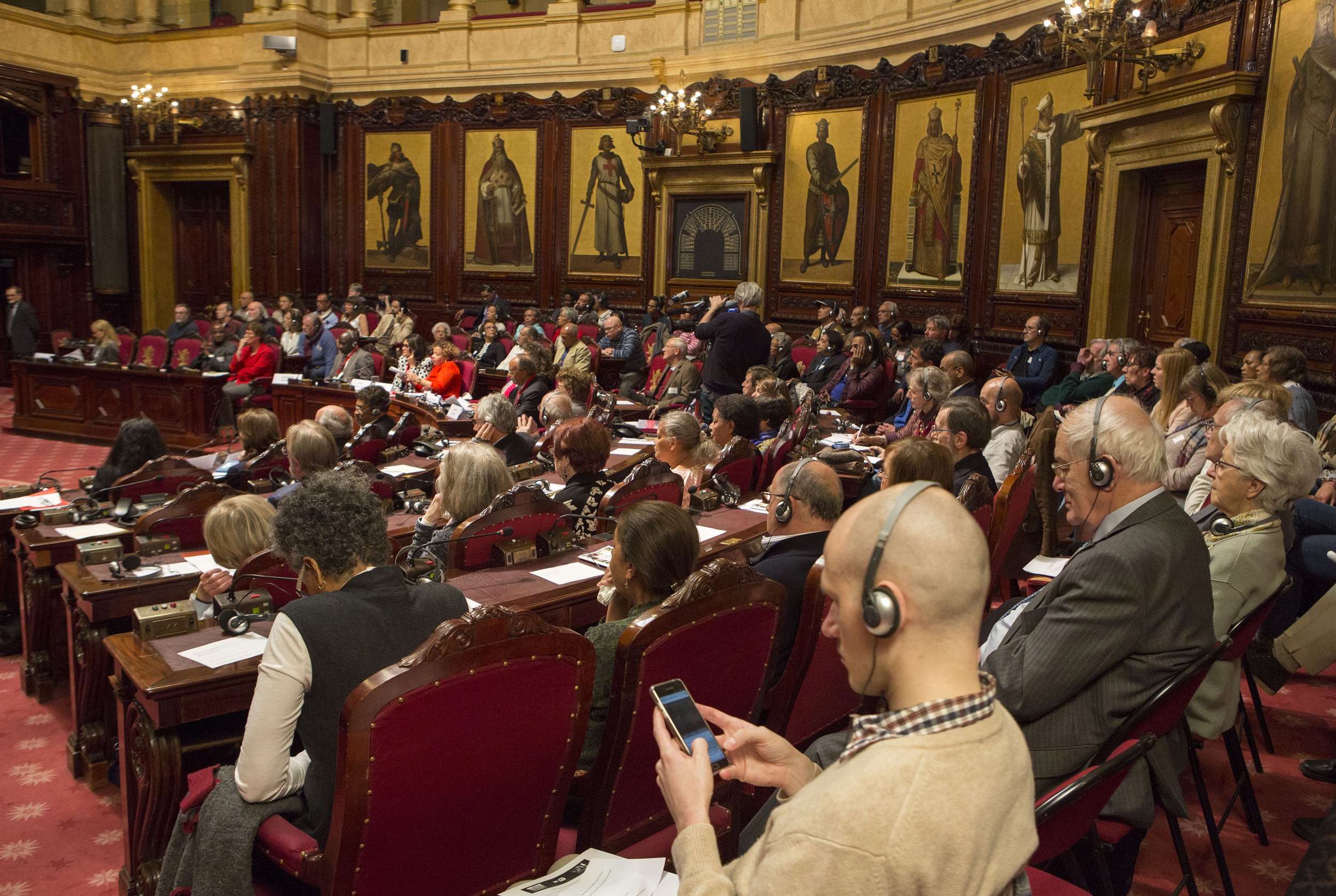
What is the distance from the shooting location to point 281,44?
14383 mm

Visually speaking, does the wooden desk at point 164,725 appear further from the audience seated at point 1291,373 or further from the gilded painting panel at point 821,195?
the gilded painting panel at point 821,195

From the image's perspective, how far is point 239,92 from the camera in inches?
592

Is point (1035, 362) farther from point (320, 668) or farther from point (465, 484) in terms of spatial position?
point (320, 668)

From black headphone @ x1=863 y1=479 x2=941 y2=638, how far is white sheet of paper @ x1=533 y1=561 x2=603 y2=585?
7.21ft

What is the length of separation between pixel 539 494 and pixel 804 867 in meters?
→ 2.68

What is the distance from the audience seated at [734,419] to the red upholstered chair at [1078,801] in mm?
3755

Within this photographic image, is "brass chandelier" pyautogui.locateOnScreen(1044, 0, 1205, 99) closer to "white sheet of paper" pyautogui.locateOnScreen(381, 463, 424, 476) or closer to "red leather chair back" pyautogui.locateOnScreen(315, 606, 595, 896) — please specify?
"white sheet of paper" pyautogui.locateOnScreen(381, 463, 424, 476)

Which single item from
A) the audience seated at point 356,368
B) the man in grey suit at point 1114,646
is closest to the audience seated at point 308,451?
the man in grey suit at point 1114,646

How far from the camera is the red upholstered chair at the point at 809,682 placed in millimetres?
2584

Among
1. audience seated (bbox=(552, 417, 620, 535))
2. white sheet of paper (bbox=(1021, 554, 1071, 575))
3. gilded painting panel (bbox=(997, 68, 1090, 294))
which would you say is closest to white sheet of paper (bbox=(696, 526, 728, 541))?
audience seated (bbox=(552, 417, 620, 535))

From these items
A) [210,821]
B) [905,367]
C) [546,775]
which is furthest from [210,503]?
[905,367]

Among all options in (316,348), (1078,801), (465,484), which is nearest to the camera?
(1078,801)

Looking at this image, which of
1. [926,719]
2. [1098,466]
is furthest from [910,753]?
[1098,466]

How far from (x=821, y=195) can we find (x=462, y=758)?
1101 centimetres
